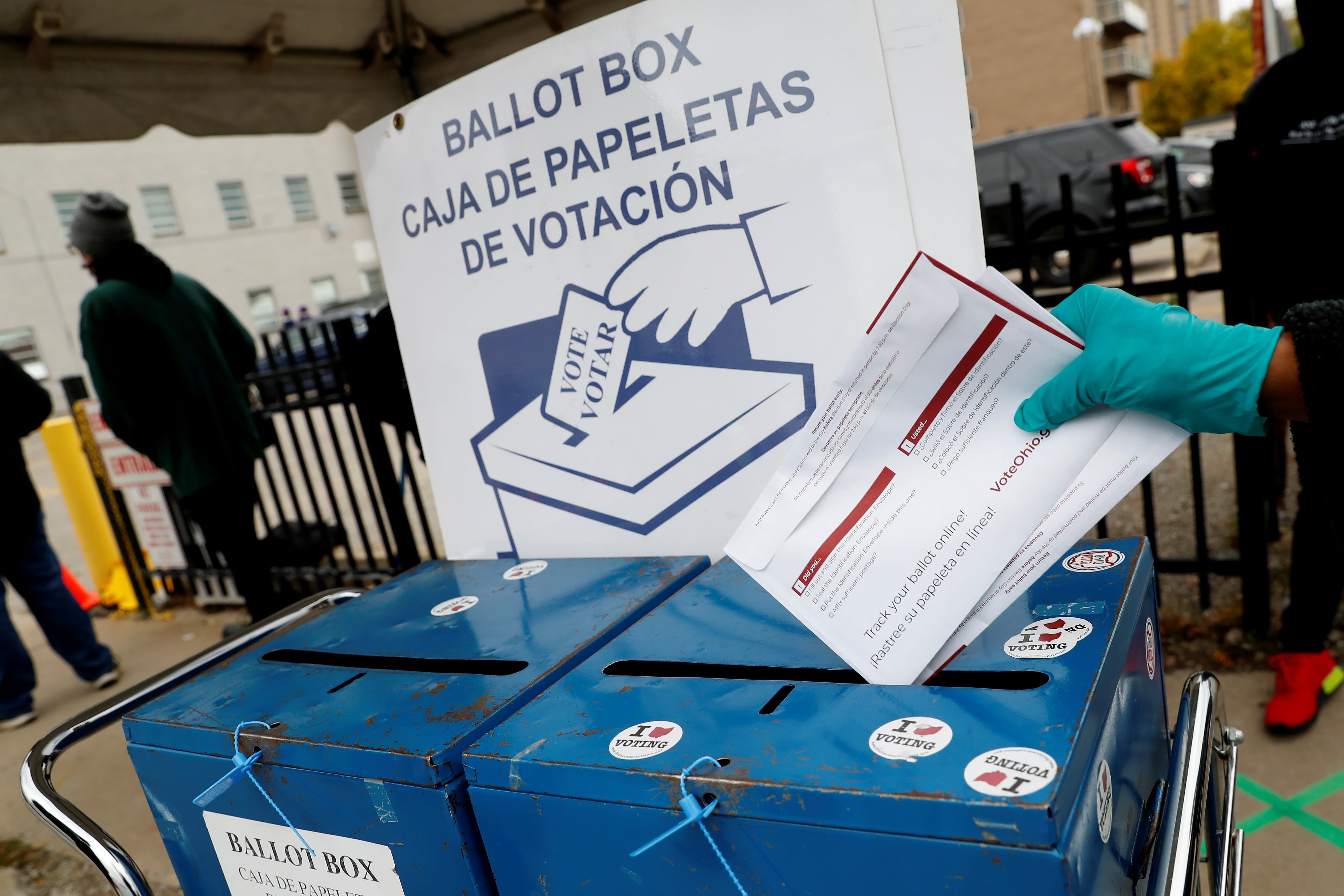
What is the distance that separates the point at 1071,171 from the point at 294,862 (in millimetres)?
11502

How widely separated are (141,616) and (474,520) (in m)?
4.27

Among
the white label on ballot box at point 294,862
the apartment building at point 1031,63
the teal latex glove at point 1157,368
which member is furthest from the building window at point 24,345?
the apartment building at point 1031,63

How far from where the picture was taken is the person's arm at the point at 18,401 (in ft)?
11.4

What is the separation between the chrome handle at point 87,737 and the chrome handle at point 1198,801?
1233mm

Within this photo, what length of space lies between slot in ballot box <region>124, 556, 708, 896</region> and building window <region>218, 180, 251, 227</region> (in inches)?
967

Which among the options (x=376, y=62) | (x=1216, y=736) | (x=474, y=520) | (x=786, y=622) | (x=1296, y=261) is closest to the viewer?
(x=1216, y=736)

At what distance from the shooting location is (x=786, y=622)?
1209 millimetres

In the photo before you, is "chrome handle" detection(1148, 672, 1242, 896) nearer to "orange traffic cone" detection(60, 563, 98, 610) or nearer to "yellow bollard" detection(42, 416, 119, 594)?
"orange traffic cone" detection(60, 563, 98, 610)

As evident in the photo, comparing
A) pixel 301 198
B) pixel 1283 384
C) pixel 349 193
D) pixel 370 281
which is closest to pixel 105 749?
pixel 1283 384

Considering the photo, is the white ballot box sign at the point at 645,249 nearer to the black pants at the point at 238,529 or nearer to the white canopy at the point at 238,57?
the white canopy at the point at 238,57

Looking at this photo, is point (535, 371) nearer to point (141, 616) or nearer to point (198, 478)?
point (198, 478)

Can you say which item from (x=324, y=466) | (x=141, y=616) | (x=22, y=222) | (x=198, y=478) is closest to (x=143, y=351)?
(x=198, y=478)

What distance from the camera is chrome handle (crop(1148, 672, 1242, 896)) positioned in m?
0.83

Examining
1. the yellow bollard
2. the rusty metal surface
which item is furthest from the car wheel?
the yellow bollard
